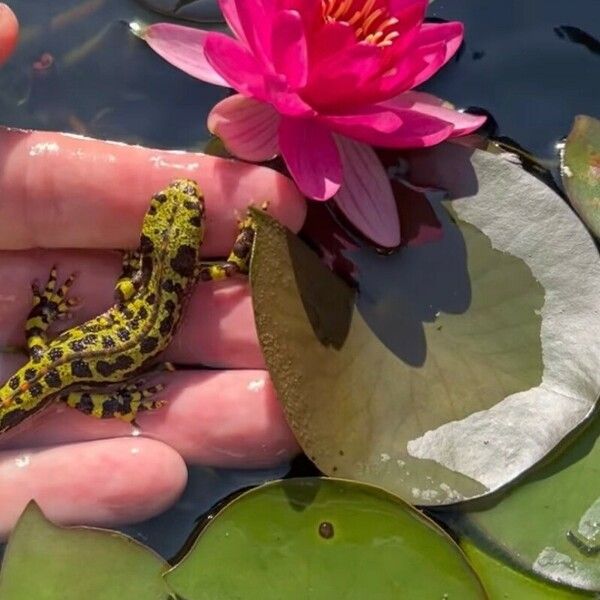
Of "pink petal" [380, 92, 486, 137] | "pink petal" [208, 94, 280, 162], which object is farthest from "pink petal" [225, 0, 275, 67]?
"pink petal" [380, 92, 486, 137]

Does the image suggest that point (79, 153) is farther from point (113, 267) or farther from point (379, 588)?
point (379, 588)

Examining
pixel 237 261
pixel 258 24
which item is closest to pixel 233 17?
pixel 258 24

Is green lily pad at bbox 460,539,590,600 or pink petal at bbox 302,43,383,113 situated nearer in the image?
pink petal at bbox 302,43,383,113

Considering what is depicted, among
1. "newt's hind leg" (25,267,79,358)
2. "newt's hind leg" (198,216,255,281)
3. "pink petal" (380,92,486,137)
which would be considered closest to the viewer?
"pink petal" (380,92,486,137)

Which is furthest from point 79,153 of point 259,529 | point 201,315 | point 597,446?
point 597,446

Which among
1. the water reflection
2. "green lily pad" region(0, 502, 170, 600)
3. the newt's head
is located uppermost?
the water reflection

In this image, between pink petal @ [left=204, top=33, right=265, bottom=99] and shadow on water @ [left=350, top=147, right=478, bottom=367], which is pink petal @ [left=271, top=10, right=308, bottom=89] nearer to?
pink petal @ [left=204, top=33, right=265, bottom=99]

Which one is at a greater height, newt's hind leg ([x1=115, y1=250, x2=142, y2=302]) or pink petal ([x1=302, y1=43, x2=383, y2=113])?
pink petal ([x1=302, y1=43, x2=383, y2=113])

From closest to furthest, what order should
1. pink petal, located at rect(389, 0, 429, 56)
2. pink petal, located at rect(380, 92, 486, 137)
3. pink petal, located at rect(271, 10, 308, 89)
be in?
pink petal, located at rect(271, 10, 308, 89)
pink petal, located at rect(389, 0, 429, 56)
pink petal, located at rect(380, 92, 486, 137)
